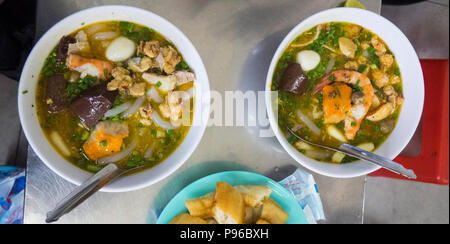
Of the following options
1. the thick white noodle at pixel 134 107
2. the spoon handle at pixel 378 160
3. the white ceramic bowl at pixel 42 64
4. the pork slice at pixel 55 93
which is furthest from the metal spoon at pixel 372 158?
the pork slice at pixel 55 93

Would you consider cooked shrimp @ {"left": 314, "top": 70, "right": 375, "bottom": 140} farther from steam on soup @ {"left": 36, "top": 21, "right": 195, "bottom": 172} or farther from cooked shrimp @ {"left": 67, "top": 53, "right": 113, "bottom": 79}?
cooked shrimp @ {"left": 67, "top": 53, "right": 113, "bottom": 79}

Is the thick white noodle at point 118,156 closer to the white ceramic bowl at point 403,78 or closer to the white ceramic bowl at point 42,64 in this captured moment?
the white ceramic bowl at point 42,64

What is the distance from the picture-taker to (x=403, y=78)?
2.04m

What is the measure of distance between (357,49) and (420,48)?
1936 millimetres

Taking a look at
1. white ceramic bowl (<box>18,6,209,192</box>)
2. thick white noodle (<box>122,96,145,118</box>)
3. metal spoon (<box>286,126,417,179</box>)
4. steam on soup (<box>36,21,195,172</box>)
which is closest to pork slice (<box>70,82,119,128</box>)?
steam on soup (<box>36,21,195,172</box>)

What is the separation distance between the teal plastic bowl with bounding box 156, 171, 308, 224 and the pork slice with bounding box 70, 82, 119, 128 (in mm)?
662

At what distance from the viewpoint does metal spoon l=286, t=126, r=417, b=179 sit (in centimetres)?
166

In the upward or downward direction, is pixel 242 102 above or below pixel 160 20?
below

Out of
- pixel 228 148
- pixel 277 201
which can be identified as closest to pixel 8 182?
pixel 228 148

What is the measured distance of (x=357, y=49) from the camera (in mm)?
2059

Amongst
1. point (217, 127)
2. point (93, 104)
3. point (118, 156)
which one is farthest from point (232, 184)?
point (93, 104)

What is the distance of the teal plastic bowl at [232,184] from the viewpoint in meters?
1.96

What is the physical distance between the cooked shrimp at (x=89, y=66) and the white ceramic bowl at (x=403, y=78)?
91cm
